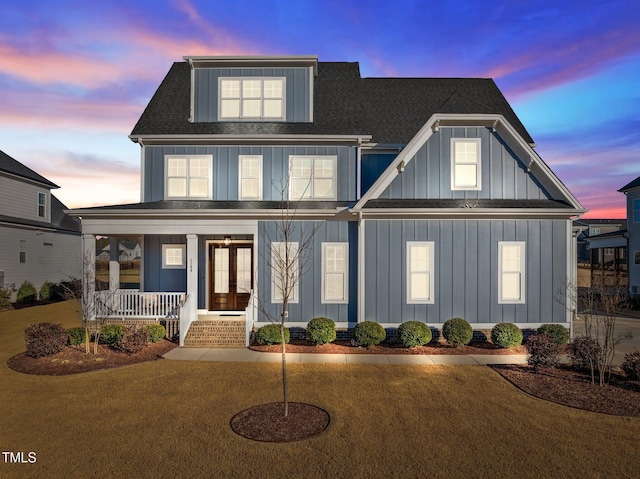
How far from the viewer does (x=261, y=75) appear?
1622 cm

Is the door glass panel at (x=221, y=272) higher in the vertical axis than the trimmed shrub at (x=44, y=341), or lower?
higher

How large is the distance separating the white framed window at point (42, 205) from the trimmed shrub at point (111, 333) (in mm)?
20327

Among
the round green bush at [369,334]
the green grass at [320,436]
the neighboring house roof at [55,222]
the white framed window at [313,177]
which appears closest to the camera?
the green grass at [320,436]

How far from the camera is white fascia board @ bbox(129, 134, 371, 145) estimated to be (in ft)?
50.1

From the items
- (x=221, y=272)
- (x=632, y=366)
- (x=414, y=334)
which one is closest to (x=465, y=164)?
Result: (x=414, y=334)

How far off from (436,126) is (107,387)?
12.8m

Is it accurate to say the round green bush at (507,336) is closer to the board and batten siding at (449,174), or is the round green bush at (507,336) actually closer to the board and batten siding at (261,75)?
the board and batten siding at (449,174)

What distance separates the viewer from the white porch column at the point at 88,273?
12.7 m

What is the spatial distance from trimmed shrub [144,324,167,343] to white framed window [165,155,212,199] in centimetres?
545

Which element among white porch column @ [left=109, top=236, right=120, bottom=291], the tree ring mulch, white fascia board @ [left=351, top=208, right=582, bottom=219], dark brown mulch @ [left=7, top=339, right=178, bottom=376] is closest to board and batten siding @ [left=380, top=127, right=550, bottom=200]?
white fascia board @ [left=351, top=208, right=582, bottom=219]

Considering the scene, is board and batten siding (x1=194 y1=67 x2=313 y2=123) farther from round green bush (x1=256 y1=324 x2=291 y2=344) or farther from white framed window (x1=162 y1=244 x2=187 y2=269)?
round green bush (x1=256 y1=324 x2=291 y2=344)

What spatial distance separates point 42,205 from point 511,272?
30.7 metres

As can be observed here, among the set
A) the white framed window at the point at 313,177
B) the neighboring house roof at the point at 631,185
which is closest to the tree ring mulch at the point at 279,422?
the white framed window at the point at 313,177

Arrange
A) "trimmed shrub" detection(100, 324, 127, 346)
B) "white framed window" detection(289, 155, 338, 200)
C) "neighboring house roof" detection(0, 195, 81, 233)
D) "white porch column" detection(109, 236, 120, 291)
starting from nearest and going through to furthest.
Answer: "trimmed shrub" detection(100, 324, 127, 346) → "white porch column" detection(109, 236, 120, 291) → "white framed window" detection(289, 155, 338, 200) → "neighboring house roof" detection(0, 195, 81, 233)
